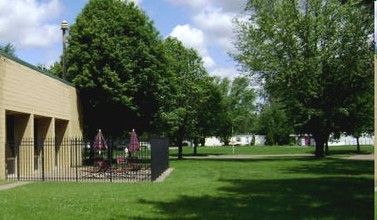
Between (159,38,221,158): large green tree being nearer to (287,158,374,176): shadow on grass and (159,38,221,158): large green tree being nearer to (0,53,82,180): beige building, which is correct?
(0,53,82,180): beige building

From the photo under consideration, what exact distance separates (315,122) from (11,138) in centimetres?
2388

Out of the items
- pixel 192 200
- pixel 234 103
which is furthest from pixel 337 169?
pixel 234 103

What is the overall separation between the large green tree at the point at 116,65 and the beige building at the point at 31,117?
1508mm

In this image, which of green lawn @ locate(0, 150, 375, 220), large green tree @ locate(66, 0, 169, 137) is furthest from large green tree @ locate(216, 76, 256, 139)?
green lawn @ locate(0, 150, 375, 220)

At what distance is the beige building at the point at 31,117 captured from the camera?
23.4 metres

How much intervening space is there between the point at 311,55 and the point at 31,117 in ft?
69.7

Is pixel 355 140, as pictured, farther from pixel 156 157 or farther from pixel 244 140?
pixel 244 140

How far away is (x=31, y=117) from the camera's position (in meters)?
26.2

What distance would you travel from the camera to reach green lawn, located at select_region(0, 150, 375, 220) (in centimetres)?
1185

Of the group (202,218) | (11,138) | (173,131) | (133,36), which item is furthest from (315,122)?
(202,218)

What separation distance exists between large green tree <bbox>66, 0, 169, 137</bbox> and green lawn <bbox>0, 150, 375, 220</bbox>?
47.9ft

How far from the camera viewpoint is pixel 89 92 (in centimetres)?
3488

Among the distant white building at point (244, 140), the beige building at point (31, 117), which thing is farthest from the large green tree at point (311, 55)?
the distant white building at point (244, 140)

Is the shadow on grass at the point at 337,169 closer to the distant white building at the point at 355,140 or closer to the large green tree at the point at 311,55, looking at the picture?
the distant white building at the point at 355,140
